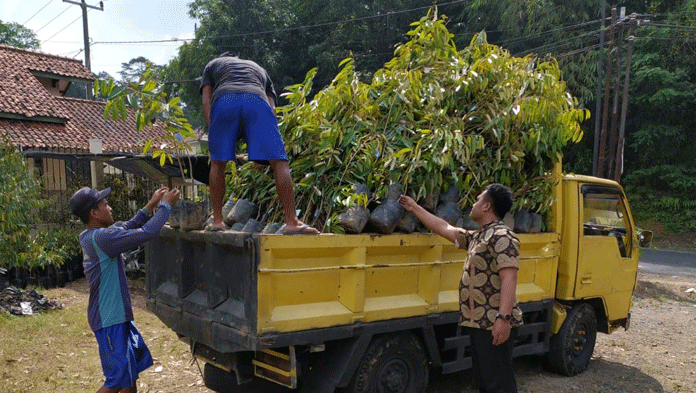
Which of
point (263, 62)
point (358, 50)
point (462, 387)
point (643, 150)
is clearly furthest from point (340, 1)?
point (462, 387)

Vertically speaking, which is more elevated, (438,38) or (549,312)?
(438,38)

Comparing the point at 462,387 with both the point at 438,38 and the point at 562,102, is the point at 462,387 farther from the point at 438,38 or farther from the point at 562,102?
the point at 438,38

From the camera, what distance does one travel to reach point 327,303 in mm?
3535

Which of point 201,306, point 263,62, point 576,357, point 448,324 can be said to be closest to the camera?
point 201,306

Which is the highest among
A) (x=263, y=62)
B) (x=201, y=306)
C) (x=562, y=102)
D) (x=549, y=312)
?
(x=263, y=62)

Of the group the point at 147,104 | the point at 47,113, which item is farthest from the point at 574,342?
the point at 47,113

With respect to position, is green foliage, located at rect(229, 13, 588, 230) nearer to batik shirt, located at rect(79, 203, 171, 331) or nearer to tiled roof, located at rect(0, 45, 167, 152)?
batik shirt, located at rect(79, 203, 171, 331)

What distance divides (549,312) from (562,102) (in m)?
1.94

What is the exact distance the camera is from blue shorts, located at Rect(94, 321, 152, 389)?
332cm

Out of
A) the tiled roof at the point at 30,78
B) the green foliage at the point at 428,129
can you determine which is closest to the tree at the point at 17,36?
the tiled roof at the point at 30,78

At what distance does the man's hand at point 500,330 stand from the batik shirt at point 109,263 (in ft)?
6.92

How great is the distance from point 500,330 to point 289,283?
1.29 metres

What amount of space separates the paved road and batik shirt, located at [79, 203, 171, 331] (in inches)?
425

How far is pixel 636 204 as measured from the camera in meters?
20.3
